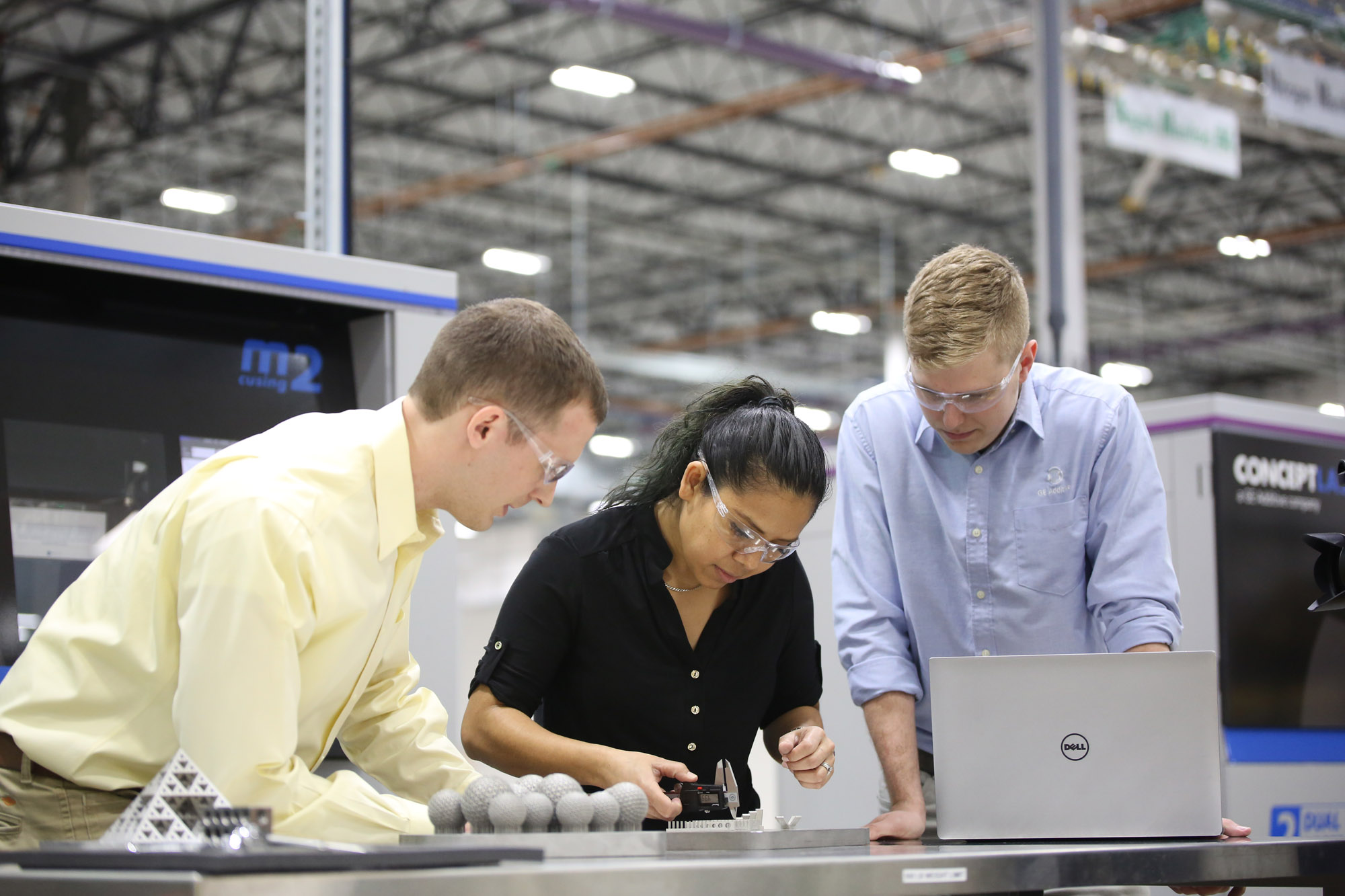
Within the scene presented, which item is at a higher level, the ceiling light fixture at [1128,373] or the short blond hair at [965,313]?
the ceiling light fixture at [1128,373]

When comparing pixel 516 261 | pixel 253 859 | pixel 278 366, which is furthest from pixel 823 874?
pixel 516 261

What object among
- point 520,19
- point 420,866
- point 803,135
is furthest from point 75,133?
point 420,866

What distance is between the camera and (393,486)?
1.78 m

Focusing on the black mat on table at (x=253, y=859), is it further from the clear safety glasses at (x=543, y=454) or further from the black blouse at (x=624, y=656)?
the black blouse at (x=624, y=656)

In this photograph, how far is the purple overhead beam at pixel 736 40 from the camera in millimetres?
9672

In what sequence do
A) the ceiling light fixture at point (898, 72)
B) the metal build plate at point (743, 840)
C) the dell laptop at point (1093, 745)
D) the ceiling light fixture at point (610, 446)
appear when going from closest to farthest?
the metal build plate at point (743, 840)
the dell laptop at point (1093, 745)
the ceiling light fixture at point (898, 72)
the ceiling light fixture at point (610, 446)

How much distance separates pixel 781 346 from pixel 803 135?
5342 mm

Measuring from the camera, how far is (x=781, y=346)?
19234mm

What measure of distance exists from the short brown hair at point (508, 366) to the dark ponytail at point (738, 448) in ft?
1.36

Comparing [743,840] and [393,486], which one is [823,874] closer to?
[743,840]

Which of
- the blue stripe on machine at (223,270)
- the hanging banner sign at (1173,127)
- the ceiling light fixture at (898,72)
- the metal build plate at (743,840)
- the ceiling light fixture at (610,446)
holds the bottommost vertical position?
the metal build plate at (743,840)

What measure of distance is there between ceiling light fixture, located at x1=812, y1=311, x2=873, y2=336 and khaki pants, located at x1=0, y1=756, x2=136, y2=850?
16.1m

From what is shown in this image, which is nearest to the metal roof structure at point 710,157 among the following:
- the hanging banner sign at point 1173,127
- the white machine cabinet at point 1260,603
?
the hanging banner sign at point 1173,127

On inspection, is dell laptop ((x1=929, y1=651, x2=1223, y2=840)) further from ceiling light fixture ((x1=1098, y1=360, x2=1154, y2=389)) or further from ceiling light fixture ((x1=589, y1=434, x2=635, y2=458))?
ceiling light fixture ((x1=589, y1=434, x2=635, y2=458))
